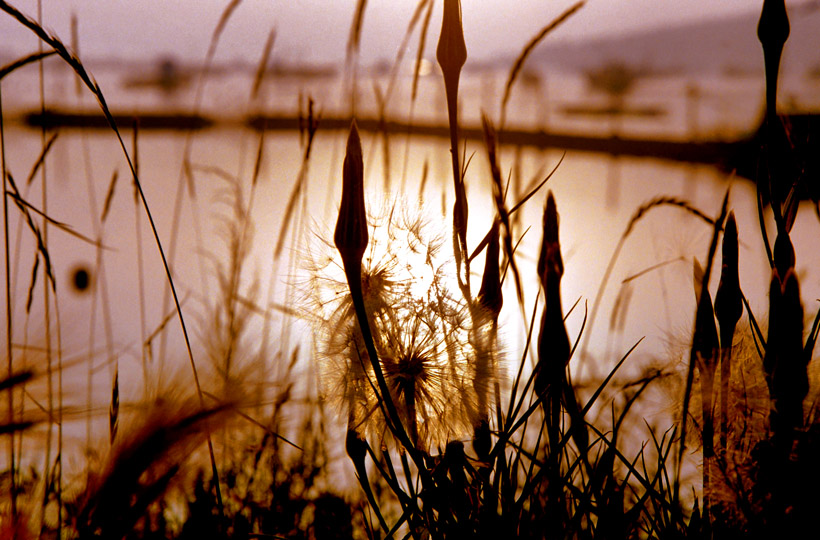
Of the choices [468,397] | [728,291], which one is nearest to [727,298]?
[728,291]

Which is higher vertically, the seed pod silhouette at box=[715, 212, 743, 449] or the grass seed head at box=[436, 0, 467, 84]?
the grass seed head at box=[436, 0, 467, 84]

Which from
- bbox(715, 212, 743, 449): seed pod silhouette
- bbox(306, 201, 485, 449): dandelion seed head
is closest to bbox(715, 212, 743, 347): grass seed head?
bbox(715, 212, 743, 449): seed pod silhouette

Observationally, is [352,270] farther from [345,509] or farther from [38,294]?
[38,294]

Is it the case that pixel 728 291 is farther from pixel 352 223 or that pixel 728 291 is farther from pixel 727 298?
pixel 352 223

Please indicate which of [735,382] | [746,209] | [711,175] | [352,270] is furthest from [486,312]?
[711,175]

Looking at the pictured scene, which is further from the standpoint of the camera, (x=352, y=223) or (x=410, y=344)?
(x=410, y=344)

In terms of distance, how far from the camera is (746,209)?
Answer: 3.34m

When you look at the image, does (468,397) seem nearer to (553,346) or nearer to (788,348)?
(553,346)

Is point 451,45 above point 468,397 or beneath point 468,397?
above

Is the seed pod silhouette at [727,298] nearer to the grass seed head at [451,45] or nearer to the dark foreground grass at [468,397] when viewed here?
the dark foreground grass at [468,397]

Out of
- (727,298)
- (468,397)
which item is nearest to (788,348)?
(727,298)

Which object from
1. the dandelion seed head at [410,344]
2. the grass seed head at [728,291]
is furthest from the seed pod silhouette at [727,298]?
the dandelion seed head at [410,344]

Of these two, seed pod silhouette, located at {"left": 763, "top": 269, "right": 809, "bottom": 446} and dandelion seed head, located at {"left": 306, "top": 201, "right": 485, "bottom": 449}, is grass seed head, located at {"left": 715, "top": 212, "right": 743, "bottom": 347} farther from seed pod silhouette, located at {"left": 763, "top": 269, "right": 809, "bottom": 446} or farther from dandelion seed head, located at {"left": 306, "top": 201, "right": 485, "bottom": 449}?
dandelion seed head, located at {"left": 306, "top": 201, "right": 485, "bottom": 449}

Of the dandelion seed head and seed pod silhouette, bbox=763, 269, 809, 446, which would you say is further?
the dandelion seed head
